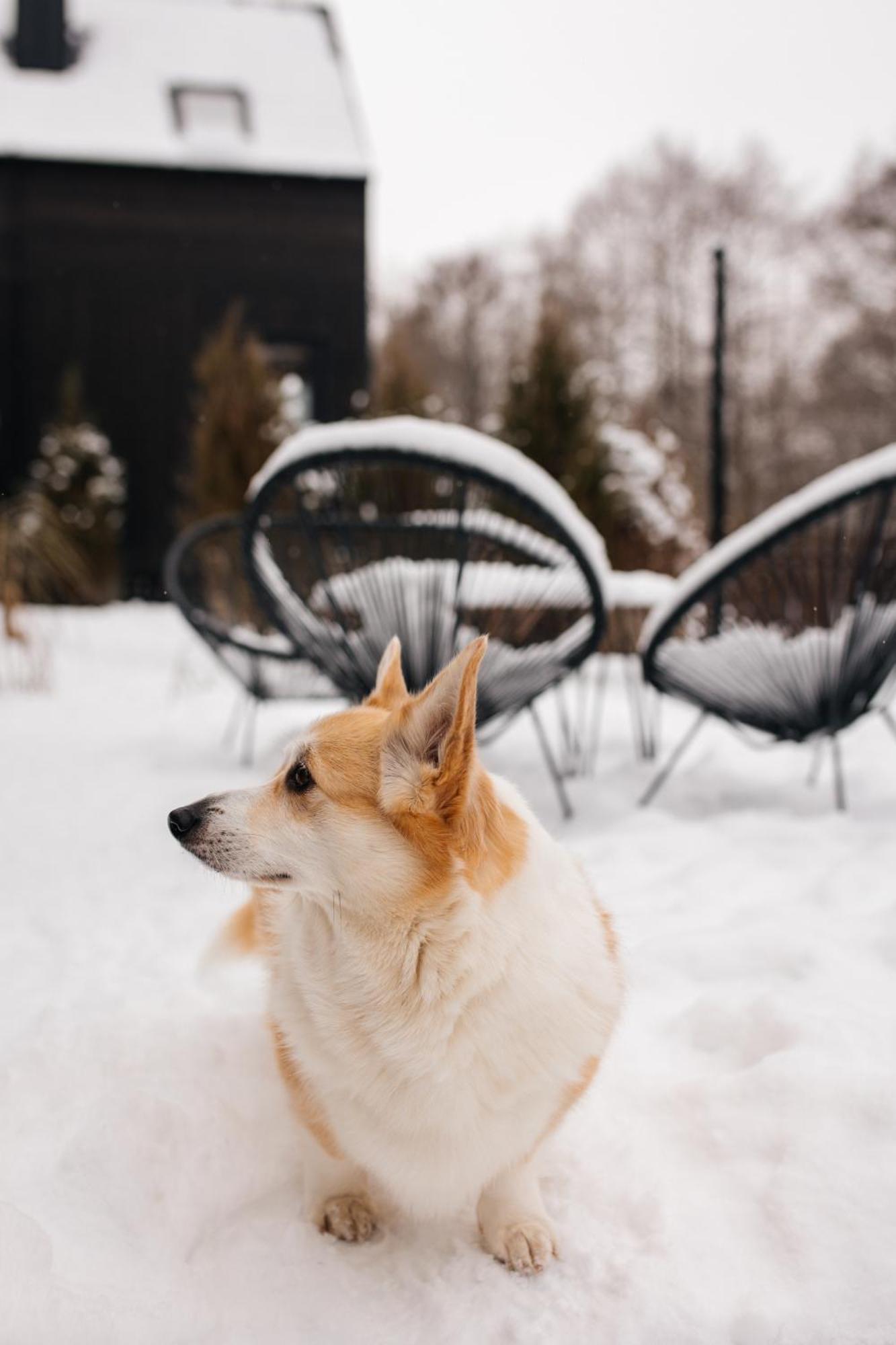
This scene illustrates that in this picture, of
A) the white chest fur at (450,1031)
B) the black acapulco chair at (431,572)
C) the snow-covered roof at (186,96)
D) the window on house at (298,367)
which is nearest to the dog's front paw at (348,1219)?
the white chest fur at (450,1031)

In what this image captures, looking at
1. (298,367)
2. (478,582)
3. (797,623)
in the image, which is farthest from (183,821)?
(298,367)

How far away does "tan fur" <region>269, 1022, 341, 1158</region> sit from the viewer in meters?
1.42

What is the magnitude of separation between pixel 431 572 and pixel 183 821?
190 centimetres

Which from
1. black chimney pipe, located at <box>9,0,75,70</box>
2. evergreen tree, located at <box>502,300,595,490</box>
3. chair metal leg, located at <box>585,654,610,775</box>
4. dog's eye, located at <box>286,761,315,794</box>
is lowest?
chair metal leg, located at <box>585,654,610,775</box>

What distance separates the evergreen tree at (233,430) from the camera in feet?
33.5

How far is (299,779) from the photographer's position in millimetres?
1476

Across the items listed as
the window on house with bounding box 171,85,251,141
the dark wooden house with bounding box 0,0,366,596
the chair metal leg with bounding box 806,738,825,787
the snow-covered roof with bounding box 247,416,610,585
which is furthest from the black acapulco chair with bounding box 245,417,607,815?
the window on house with bounding box 171,85,251,141

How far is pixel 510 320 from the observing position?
2044 centimetres

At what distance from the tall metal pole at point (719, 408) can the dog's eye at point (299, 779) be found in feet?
20.1

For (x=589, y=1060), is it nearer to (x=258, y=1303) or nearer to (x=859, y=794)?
(x=258, y=1303)

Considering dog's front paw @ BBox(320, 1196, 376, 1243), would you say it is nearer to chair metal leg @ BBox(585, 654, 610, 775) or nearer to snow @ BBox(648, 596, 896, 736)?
snow @ BBox(648, 596, 896, 736)

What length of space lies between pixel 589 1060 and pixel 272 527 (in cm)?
317

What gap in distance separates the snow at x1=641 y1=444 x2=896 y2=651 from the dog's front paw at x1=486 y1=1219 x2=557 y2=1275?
2.12 m

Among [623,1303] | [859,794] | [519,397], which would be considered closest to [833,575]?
[859,794]
